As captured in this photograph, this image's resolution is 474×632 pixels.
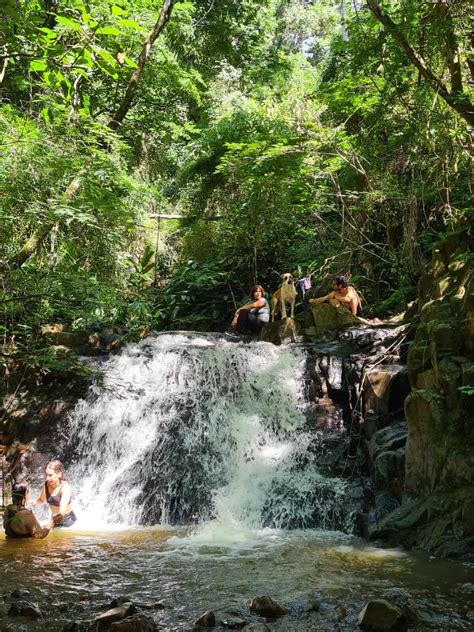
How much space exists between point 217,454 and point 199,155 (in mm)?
10494

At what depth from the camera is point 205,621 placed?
11.3 feet

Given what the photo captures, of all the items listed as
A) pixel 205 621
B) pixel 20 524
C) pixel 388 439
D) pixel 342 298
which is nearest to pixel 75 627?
pixel 205 621

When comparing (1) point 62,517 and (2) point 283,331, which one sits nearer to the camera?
(1) point 62,517

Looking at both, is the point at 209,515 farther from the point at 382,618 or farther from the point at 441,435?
the point at 382,618

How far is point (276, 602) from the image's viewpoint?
3857 mm

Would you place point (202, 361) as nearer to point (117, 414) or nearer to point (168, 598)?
point (117, 414)

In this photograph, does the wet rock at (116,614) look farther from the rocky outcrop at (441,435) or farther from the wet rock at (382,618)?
the rocky outcrop at (441,435)

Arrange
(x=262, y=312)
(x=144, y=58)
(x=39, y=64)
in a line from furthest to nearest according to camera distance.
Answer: (x=262, y=312) → (x=144, y=58) → (x=39, y=64)

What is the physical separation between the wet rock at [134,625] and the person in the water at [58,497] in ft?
13.1

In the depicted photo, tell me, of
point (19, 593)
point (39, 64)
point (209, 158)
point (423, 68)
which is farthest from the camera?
point (209, 158)

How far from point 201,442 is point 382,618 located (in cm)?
533

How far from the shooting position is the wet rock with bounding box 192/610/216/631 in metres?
3.44

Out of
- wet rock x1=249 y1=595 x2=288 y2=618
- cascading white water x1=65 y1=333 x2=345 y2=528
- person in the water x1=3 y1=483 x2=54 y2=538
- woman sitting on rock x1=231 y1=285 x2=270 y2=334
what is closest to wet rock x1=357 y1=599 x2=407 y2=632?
wet rock x1=249 y1=595 x2=288 y2=618

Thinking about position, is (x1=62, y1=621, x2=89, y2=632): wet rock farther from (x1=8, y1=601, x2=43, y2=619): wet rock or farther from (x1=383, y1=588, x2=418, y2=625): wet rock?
(x1=383, y1=588, x2=418, y2=625): wet rock
